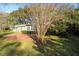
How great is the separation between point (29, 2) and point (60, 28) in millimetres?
388

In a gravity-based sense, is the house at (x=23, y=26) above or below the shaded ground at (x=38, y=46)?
above

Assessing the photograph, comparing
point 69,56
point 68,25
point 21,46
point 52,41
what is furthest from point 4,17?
point 69,56

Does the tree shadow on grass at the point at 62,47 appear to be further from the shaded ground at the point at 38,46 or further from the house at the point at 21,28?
the house at the point at 21,28

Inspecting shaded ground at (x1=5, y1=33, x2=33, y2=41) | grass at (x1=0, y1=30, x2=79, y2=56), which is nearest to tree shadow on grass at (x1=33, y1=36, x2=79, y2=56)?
grass at (x1=0, y1=30, x2=79, y2=56)

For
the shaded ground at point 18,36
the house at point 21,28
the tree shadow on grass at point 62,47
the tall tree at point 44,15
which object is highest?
the tall tree at point 44,15

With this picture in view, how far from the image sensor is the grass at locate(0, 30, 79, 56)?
1.49 metres

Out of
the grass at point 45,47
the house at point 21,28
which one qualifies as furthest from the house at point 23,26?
the grass at point 45,47

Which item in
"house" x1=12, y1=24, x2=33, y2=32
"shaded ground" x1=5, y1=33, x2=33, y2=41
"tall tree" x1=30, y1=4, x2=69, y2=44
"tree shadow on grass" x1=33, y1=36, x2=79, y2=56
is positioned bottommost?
"tree shadow on grass" x1=33, y1=36, x2=79, y2=56

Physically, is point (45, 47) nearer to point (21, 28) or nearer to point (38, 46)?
point (38, 46)

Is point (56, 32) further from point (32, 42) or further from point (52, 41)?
point (32, 42)

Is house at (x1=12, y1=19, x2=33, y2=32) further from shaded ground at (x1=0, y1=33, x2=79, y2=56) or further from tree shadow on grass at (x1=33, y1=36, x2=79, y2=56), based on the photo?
tree shadow on grass at (x1=33, y1=36, x2=79, y2=56)

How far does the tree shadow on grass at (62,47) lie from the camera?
4.90 feet

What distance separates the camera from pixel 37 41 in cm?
152

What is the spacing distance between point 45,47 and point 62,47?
16 cm
